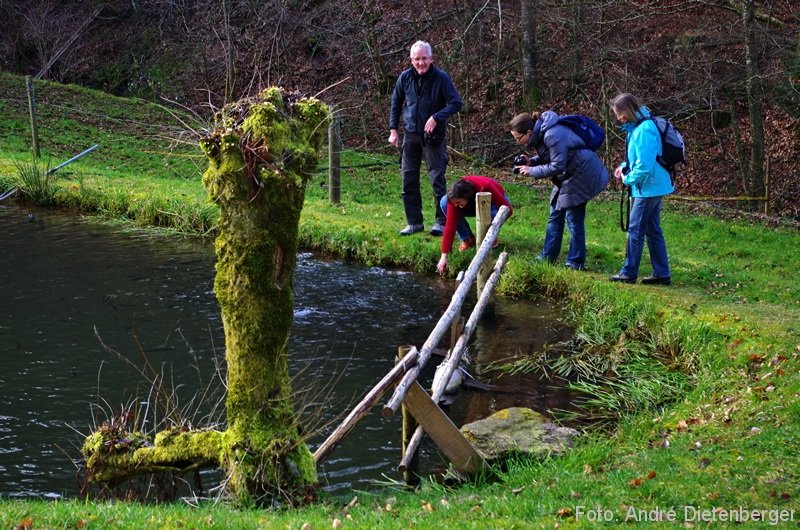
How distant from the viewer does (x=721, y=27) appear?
734 inches

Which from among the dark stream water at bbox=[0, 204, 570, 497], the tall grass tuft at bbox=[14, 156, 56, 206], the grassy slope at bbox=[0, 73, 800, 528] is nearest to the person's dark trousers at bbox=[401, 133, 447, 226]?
the grassy slope at bbox=[0, 73, 800, 528]

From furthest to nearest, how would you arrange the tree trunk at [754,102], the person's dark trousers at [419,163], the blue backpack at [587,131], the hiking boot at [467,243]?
the tree trunk at [754,102] < the person's dark trousers at [419,163] < the hiking boot at [467,243] < the blue backpack at [587,131]

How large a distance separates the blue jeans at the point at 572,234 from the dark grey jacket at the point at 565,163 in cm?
19

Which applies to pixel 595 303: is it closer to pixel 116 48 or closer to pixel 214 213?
pixel 214 213

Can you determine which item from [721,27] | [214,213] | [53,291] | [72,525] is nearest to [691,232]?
[721,27]

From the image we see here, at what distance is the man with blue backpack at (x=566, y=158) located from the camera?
417 inches

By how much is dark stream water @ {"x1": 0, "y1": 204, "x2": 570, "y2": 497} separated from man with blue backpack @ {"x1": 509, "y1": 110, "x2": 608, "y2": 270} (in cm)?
130

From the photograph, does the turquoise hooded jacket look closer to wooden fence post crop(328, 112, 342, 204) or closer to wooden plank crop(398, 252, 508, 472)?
wooden plank crop(398, 252, 508, 472)

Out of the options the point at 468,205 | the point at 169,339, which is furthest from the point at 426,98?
the point at 169,339

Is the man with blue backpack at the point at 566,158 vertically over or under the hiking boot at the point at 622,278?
over

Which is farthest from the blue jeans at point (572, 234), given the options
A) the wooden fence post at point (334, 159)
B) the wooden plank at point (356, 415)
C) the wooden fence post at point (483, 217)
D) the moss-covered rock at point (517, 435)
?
the wooden plank at point (356, 415)

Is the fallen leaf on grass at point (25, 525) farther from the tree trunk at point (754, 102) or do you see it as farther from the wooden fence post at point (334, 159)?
the tree trunk at point (754, 102)

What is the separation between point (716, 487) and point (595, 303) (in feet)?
16.6

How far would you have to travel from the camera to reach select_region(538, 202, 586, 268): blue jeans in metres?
11.0
